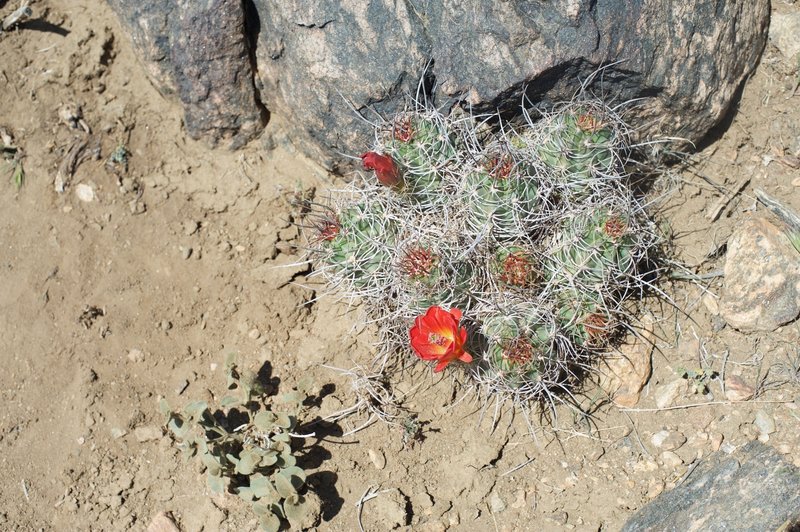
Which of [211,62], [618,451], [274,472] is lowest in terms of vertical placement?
[274,472]

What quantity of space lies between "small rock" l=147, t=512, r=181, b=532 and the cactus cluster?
1.38 metres

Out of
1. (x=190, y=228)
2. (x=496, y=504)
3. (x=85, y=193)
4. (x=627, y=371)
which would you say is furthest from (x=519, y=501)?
(x=85, y=193)

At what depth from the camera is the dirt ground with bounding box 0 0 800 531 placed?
364 centimetres

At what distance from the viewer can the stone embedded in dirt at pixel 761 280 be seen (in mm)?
3684

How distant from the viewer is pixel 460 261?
349 centimetres

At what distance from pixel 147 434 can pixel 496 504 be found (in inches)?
70.8

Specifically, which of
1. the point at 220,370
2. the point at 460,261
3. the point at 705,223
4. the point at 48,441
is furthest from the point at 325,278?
the point at 705,223

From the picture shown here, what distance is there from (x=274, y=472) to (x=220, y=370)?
0.72 meters

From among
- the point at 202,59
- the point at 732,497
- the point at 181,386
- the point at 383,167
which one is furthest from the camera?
the point at 202,59

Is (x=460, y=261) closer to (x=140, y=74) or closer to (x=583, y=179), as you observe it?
(x=583, y=179)

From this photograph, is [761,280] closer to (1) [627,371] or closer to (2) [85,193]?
(1) [627,371]

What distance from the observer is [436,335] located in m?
3.28

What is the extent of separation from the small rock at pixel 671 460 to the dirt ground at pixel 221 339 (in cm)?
1

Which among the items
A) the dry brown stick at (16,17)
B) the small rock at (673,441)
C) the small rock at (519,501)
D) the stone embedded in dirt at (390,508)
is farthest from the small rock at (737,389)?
the dry brown stick at (16,17)
